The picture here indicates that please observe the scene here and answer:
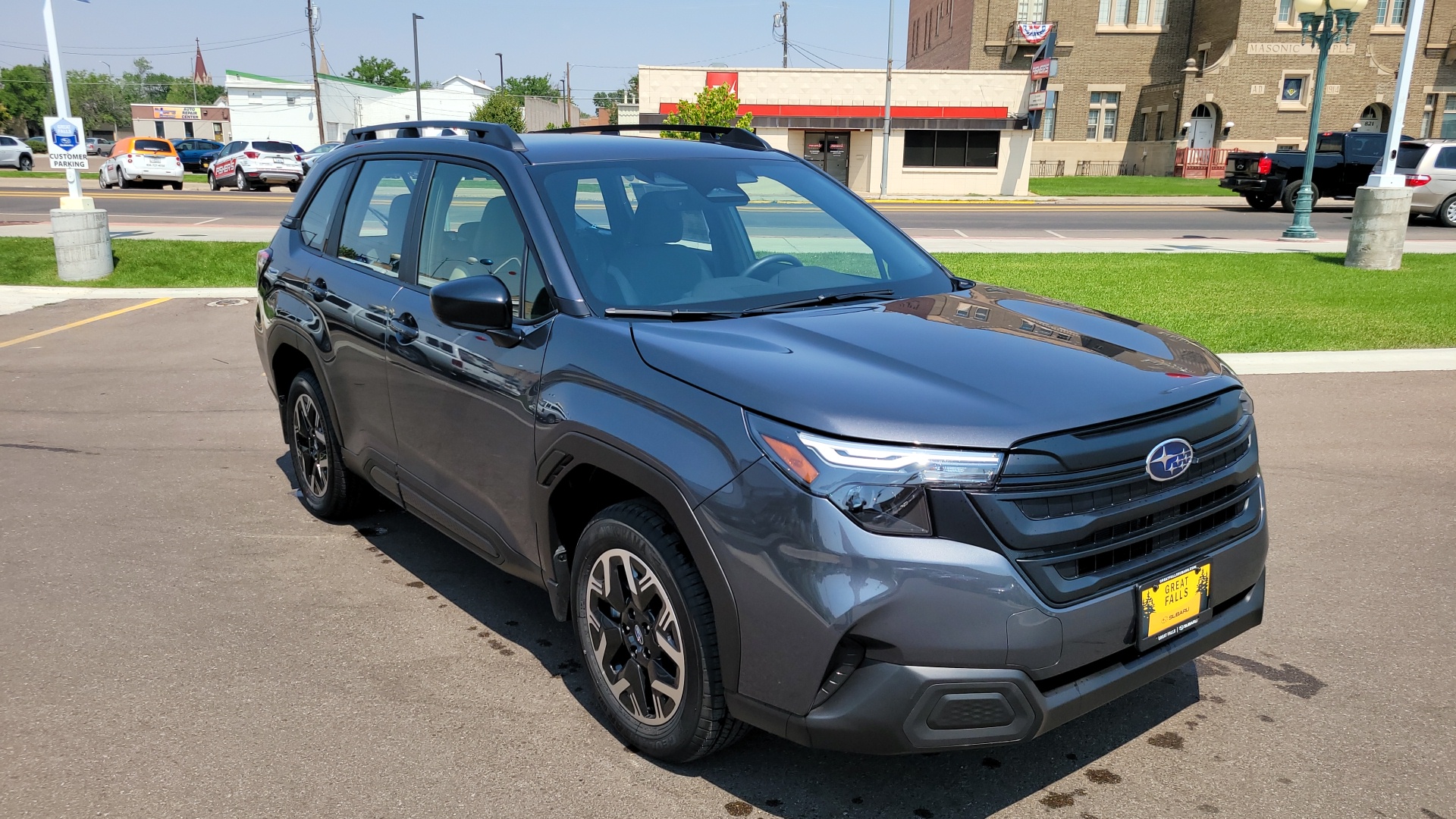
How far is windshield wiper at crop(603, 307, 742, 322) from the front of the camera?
11.0 feet

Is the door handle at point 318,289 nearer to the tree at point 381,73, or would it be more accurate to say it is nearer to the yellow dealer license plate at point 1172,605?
the yellow dealer license plate at point 1172,605

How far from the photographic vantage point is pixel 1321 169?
27.4 meters

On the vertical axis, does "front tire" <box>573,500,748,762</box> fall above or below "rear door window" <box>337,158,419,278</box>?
below

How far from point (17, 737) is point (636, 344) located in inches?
92.3

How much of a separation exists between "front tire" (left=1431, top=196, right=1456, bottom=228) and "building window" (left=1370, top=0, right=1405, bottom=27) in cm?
3305

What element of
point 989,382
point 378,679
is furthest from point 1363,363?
point 378,679

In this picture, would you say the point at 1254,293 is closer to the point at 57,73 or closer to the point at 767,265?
the point at 767,265

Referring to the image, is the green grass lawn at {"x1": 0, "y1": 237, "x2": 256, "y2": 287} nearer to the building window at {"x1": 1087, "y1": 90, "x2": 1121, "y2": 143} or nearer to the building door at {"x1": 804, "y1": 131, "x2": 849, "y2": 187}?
the building door at {"x1": 804, "y1": 131, "x2": 849, "y2": 187}

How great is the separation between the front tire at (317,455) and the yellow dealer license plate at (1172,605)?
3694 mm

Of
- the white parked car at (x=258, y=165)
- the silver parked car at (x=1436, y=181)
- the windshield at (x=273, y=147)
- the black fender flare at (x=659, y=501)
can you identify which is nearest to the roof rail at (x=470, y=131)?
the black fender flare at (x=659, y=501)

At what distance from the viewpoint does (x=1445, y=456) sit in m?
6.45

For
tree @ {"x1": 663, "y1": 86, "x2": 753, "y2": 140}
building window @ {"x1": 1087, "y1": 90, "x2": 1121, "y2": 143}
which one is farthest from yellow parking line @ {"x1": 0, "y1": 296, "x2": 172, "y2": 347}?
building window @ {"x1": 1087, "y1": 90, "x2": 1121, "y2": 143}

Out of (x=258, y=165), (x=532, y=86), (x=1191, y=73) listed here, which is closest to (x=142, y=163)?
(x=258, y=165)

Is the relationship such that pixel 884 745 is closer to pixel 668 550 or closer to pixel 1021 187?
pixel 668 550
